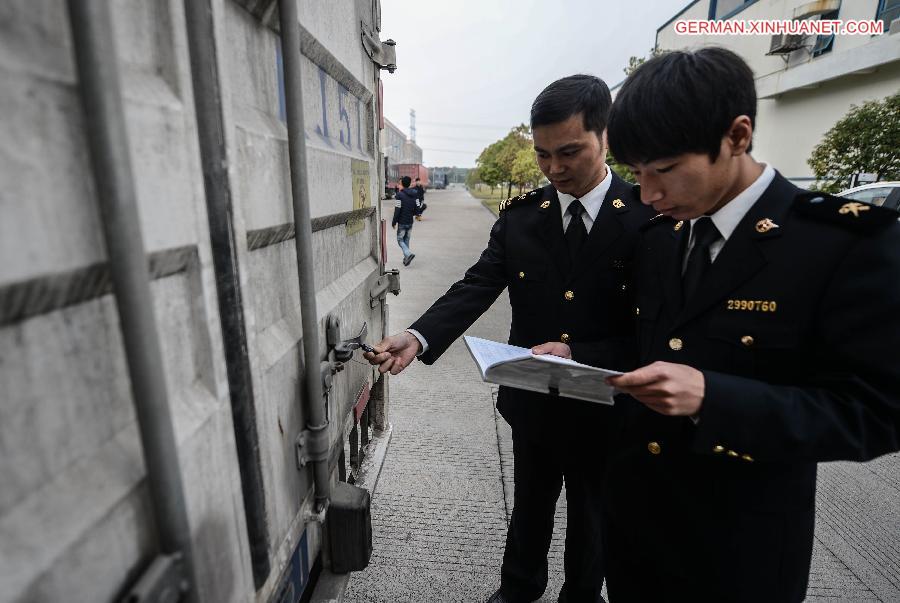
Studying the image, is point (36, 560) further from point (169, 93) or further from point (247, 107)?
point (247, 107)

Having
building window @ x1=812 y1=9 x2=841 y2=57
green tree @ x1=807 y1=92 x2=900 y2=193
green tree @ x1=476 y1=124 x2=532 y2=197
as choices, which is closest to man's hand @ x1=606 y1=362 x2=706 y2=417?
green tree @ x1=807 y1=92 x2=900 y2=193

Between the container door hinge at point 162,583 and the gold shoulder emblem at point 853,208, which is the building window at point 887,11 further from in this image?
the container door hinge at point 162,583

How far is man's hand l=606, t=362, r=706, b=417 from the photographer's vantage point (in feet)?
3.47

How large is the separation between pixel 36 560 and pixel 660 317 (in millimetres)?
1312

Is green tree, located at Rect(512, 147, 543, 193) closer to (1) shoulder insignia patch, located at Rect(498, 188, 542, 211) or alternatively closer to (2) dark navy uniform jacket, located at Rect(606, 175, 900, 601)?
(1) shoulder insignia patch, located at Rect(498, 188, 542, 211)

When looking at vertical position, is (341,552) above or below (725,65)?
below

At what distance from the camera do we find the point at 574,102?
5.16 ft

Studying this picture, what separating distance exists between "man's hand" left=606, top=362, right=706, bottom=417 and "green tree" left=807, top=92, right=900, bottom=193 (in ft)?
38.1

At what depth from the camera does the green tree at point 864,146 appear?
30.6 feet

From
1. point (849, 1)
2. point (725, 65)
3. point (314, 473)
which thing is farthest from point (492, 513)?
point (849, 1)

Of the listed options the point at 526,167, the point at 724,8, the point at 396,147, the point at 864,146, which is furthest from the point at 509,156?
the point at 864,146

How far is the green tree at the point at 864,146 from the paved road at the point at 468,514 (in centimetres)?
915

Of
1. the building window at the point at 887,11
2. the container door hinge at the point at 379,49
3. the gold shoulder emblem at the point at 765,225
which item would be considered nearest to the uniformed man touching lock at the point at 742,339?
the gold shoulder emblem at the point at 765,225

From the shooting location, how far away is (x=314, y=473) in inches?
53.4
